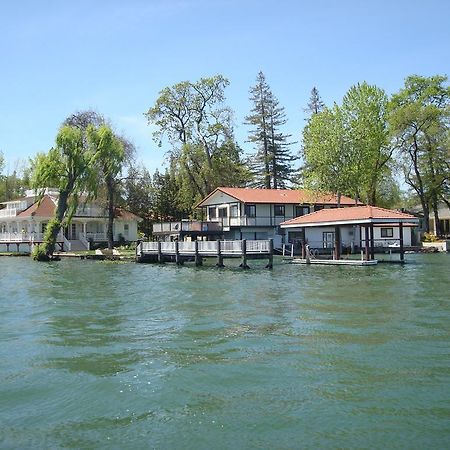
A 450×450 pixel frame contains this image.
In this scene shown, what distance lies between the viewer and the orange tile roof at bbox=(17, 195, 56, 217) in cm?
6203

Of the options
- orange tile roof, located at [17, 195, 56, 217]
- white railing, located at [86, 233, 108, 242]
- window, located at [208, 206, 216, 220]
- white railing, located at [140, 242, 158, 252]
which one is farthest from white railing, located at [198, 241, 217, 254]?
orange tile roof, located at [17, 195, 56, 217]

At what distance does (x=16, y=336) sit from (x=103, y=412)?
6.66m

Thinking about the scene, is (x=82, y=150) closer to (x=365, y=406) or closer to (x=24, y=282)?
(x=24, y=282)

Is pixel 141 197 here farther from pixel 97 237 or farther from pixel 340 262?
pixel 340 262

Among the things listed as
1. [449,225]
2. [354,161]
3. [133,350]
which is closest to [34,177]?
[354,161]

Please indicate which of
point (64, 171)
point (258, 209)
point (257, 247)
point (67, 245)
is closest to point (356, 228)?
point (258, 209)

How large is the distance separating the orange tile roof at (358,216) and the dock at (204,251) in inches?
184

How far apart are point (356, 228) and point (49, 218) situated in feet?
109

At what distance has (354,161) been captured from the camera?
53438 millimetres

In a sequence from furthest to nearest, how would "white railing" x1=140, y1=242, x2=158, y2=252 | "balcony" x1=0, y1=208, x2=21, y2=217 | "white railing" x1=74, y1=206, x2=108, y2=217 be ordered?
"balcony" x1=0, y1=208, x2=21, y2=217, "white railing" x1=74, y1=206, x2=108, y2=217, "white railing" x1=140, y1=242, x2=158, y2=252

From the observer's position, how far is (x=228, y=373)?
10.5 m

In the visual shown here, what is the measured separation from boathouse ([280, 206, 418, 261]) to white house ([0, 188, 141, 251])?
2149 cm

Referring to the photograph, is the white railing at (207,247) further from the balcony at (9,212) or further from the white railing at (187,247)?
the balcony at (9,212)

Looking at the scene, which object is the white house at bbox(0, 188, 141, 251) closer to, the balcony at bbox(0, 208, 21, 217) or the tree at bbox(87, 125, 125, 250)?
the balcony at bbox(0, 208, 21, 217)
